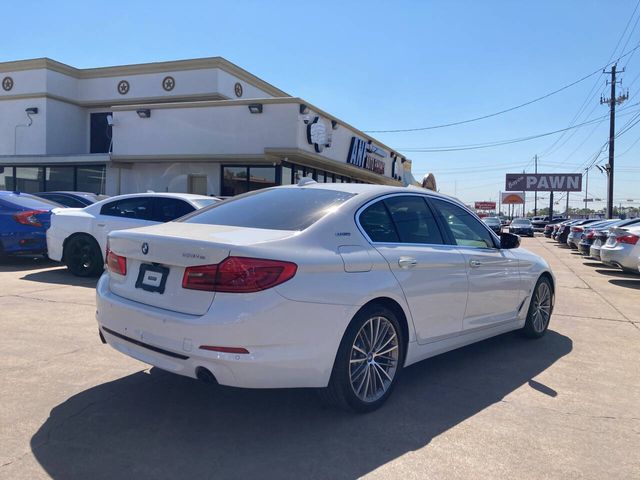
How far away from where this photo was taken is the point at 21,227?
984cm

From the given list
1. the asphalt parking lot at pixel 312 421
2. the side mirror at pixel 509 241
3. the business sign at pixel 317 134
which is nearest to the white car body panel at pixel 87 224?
the asphalt parking lot at pixel 312 421

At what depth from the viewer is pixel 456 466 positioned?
303cm

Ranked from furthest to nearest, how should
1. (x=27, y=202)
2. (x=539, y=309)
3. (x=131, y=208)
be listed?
1. (x=27, y=202)
2. (x=131, y=208)
3. (x=539, y=309)

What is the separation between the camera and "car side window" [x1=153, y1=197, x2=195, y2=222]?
28.8 feet

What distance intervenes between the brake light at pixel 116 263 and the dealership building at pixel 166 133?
13.8 meters

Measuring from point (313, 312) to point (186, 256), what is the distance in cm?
84

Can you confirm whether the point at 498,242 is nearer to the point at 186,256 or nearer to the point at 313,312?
the point at 313,312

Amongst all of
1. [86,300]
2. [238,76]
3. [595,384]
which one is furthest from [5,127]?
[595,384]

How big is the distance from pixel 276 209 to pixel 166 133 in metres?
16.6

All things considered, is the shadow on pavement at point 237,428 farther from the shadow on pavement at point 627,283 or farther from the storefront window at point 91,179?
the storefront window at point 91,179

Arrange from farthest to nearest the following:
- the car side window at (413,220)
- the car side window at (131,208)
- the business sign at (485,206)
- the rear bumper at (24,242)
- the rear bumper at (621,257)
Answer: the business sign at (485,206) → the rear bumper at (621,257) → the rear bumper at (24,242) → the car side window at (131,208) → the car side window at (413,220)

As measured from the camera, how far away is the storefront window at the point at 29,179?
2224 centimetres

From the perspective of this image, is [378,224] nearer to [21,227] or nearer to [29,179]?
[21,227]

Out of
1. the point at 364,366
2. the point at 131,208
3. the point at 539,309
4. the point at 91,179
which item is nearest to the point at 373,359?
the point at 364,366
